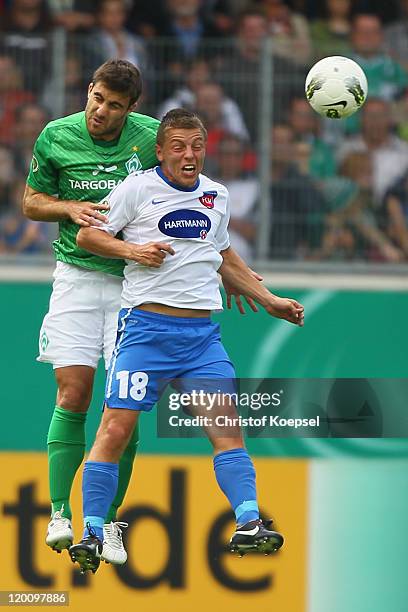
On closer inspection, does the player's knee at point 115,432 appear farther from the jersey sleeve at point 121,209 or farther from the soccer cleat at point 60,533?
the jersey sleeve at point 121,209

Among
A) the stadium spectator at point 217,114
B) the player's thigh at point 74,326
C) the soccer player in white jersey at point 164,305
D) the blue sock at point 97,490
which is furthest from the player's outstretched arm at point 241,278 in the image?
the stadium spectator at point 217,114

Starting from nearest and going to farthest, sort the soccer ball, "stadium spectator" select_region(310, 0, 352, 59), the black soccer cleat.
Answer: the black soccer cleat, the soccer ball, "stadium spectator" select_region(310, 0, 352, 59)

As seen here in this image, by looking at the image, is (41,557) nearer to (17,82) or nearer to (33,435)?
(33,435)

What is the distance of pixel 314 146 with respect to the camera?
30.0ft

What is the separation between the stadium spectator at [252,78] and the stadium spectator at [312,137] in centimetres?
8

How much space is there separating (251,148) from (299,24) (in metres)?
2.09

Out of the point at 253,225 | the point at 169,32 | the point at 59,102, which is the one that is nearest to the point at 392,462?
the point at 253,225

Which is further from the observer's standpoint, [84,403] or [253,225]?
[253,225]

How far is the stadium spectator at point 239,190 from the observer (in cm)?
911

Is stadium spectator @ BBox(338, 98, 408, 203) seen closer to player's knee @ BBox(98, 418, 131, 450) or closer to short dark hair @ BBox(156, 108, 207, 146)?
short dark hair @ BBox(156, 108, 207, 146)

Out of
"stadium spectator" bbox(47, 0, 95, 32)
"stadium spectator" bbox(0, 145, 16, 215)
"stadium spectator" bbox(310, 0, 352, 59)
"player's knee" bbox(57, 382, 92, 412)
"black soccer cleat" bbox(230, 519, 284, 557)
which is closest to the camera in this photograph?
"black soccer cleat" bbox(230, 519, 284, 557)

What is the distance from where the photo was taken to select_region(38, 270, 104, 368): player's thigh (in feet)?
23.1

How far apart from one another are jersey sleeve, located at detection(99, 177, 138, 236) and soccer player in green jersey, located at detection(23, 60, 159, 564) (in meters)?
0.16


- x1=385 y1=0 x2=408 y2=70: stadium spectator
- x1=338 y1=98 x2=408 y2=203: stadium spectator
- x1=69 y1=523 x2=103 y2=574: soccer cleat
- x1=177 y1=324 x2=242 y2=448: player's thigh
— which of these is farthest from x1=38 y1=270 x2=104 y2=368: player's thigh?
x1=385 y1=0 x2=408 y2=70: stadium spectator
